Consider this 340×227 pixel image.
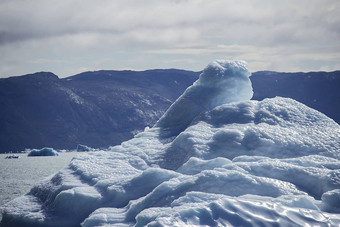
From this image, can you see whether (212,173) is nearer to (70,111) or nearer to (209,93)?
(209,93)

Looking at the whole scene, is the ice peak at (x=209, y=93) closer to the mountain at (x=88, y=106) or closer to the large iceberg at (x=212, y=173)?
the large iceberg at (x=212, y=173)

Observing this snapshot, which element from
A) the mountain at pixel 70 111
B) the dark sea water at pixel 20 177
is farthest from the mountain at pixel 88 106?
the dark sea water at pixel 20 177

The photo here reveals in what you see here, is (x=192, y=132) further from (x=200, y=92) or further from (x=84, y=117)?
(x=84, y=117)

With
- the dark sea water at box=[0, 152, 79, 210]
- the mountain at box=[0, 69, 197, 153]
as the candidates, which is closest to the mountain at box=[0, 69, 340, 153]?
the mountain at box=[0, 69, 197, 153]

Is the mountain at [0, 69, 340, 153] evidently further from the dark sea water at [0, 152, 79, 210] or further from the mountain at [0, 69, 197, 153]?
the dark sea water at [0, 152, 79, 210]

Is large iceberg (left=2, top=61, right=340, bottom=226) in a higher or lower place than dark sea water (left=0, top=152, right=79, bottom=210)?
higher

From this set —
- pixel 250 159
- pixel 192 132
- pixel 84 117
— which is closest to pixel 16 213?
pixel 192 132
